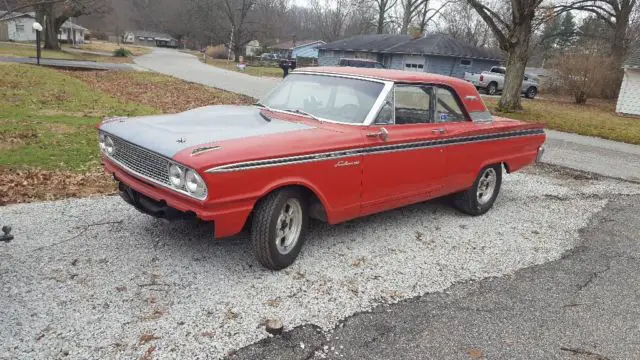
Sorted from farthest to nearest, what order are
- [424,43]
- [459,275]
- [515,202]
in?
[424,43] < [515,202] < [459,275]

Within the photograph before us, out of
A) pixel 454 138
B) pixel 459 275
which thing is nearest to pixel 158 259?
pixel 459 275

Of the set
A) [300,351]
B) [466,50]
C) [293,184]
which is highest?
[466,50]

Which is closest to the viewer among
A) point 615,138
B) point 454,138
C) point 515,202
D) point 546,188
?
point 454,138

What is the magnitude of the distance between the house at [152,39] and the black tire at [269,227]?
103091 mm

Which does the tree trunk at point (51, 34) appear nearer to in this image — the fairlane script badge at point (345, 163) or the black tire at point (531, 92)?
the black tire at point (531, 92)

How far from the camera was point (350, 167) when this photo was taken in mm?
4305

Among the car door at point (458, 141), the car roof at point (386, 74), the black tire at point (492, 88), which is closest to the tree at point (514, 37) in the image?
the black tire at point (492, 88)

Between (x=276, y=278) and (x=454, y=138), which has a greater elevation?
(x=454, y=138)

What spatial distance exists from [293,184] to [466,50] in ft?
123

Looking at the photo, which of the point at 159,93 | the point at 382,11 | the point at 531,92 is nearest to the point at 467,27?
the point at 382,11

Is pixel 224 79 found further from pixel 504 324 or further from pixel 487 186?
pixel 504 324

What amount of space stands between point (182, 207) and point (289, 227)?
0.96m

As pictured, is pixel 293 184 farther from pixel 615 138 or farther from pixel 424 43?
pixel 424 43

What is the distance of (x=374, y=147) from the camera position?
14.7ft
